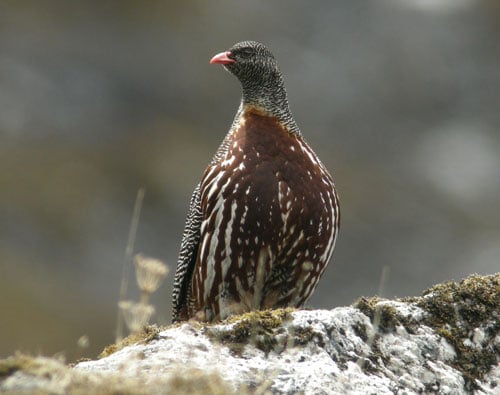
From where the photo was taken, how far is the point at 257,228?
10.0 metres

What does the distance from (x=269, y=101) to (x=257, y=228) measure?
2.03 m

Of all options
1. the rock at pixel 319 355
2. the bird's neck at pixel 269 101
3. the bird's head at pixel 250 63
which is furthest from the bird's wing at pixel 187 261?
the rock at pixel 319 355

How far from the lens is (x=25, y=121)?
4866 cm

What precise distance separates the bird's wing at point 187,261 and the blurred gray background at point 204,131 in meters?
→ 24.7

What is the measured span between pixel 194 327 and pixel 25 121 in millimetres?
42899

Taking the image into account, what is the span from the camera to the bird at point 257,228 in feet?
32.9

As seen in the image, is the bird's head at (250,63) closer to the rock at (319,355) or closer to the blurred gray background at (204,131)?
the rock at (319,355)

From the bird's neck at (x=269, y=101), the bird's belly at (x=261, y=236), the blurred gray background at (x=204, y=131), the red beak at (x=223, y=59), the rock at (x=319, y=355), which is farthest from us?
the blurred gray background at (x=204, y=131)

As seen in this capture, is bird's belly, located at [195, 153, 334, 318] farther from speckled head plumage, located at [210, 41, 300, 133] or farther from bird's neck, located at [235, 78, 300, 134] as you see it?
speckled head plumage, located at [210, 41, 300, 133]

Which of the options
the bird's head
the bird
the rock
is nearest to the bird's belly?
the bird

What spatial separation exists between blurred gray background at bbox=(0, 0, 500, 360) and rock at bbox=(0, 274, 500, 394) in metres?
28.1

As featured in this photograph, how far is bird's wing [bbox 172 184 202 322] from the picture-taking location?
35.1 feet

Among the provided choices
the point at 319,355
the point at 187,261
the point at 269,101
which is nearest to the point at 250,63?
the point at 269,101

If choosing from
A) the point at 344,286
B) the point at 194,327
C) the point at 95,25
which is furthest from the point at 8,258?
the point at 194,327
